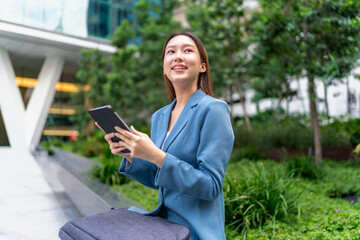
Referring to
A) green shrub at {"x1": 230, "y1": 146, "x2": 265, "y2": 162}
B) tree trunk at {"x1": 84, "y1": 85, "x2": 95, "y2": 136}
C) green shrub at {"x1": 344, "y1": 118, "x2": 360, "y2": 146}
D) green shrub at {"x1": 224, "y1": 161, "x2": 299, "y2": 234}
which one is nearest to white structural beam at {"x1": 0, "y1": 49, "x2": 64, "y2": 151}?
tree trunk at {"x1": 84, "y1": 85, "x2": 95, "y2": 136}

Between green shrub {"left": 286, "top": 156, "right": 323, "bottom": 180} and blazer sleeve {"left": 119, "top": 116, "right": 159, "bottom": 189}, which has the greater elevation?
blazer sleeve {"left": 119, "top": 116, "right": 159, "bottom": 189}

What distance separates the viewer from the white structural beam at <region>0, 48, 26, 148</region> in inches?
582

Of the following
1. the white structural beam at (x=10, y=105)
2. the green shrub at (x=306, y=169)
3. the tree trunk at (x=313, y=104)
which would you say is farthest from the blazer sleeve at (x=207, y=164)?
the white structural beam at (x=10, y=105)

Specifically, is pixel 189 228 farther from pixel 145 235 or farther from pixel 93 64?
pixel 93 64

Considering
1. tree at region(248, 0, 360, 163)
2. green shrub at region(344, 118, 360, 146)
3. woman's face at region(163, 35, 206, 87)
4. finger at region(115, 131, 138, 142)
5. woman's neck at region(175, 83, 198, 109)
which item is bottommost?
green shrub at region(344, 118, 360, 146)

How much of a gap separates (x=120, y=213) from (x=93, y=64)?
12.6 metres

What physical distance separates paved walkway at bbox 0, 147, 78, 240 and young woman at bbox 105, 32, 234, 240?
2.09 m

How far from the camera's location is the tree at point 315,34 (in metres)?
4.88

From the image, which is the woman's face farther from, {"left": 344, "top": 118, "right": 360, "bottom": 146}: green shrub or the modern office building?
the modern office building

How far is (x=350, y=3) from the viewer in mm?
4207

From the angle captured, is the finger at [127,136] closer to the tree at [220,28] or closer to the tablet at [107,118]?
the tablet at [107,118]

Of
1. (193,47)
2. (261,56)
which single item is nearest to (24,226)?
(193,47)

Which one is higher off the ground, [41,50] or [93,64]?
[41,50]

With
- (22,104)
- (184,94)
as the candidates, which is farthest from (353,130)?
(22,104)
